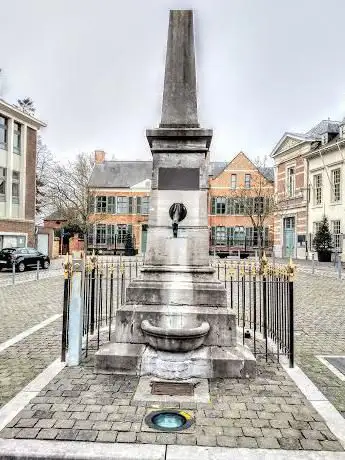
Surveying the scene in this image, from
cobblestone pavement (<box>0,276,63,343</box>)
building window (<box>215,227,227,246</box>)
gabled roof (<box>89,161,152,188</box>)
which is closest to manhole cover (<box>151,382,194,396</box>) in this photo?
cobblestone pavement (<box>0,276,63,343</box>)

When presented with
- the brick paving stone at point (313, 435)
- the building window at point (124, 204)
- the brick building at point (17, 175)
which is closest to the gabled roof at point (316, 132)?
the building window at point (124, 204)

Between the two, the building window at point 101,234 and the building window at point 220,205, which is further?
the building window at point 101,234

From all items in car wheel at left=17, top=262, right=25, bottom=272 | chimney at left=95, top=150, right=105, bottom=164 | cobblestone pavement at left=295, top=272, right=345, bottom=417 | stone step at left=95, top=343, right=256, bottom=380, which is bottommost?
cobblestone pavement at left=295, top=272, right=345, bottom=417

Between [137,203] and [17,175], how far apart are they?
18.6 meters

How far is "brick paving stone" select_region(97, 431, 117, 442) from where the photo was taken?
12.5 feet

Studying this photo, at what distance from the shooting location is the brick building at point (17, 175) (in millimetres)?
29891

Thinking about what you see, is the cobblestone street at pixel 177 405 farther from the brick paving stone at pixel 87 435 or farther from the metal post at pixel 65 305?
the metal post at pixel 65 305

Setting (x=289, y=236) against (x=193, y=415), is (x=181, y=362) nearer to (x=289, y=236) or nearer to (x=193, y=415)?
(x=193, y=415)

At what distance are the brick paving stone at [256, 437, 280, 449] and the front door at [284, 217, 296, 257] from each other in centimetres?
3403

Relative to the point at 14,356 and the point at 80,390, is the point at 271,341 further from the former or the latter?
the point at 14,356

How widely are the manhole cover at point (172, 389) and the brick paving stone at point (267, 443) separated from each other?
4.15 feet

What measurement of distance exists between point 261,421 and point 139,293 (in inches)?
103

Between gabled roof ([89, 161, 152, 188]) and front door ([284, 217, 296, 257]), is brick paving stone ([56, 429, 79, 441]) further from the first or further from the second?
gabled roof ([89, 161, 152, 188])

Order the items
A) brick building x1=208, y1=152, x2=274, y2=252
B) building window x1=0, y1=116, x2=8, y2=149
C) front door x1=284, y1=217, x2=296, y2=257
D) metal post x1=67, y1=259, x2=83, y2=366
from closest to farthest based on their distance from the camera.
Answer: metal post x1=67, y1=259, x2=83, y2=366, building window x1=0, y1=116, x2=8, y2=149, front door x1=284, y1=217, x2=296, y2=257, brick building x1=208, y1=152, x2=274, y2=252
